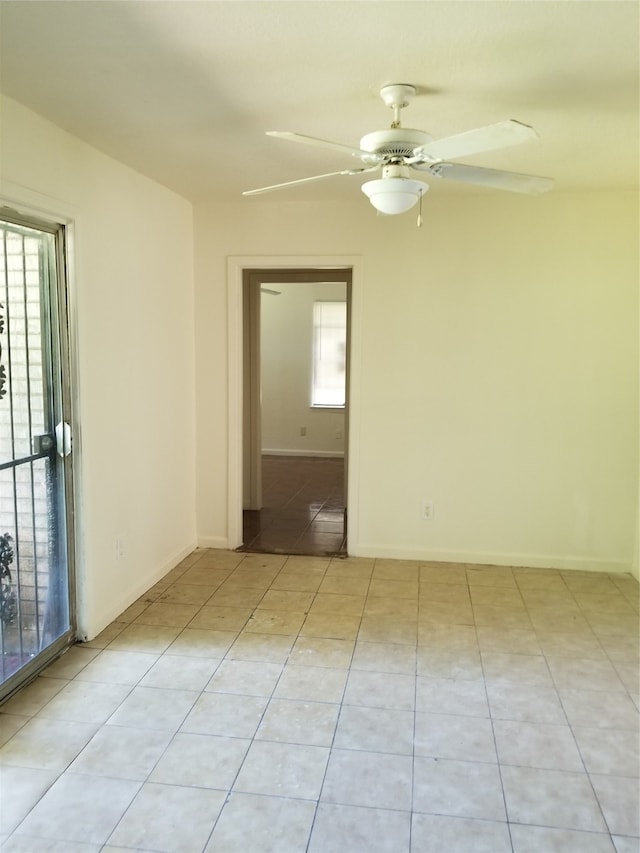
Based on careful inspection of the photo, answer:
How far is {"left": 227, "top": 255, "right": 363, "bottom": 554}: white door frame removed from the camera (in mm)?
4086

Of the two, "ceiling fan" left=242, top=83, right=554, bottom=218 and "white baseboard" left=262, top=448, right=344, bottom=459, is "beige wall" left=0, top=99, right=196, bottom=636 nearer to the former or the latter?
Answer: "ceiling fan" left=242, top=83, right=554, bottom=218

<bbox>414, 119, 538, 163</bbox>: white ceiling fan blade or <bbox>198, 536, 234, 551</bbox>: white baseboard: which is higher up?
<bbox>414, 119, 538, 163</bbox>: white ceiling fan blade

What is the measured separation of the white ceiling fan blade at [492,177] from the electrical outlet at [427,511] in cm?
223

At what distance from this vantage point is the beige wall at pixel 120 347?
105 inches

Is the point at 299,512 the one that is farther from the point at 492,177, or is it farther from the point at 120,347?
the point at 492,177

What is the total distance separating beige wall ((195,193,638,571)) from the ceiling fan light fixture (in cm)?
178

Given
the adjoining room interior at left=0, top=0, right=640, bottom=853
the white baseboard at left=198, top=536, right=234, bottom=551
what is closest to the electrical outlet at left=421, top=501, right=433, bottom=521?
the adjoining room interior at left=0, top=0, right=640, bottom=853

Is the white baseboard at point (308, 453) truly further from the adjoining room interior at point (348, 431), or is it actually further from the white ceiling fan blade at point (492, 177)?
the white ceiling fan blade at point (492, 177)

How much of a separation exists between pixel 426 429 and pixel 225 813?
Answer: 268 cm

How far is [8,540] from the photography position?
101 inches

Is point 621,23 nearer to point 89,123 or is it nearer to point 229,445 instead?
point 89,123

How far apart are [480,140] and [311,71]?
24.3 inches

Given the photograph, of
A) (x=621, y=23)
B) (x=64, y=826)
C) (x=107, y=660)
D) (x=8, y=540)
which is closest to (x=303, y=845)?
(x=64, y=826)

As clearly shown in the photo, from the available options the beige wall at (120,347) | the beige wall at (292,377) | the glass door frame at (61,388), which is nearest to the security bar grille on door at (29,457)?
the glass door frame at (61,388)
